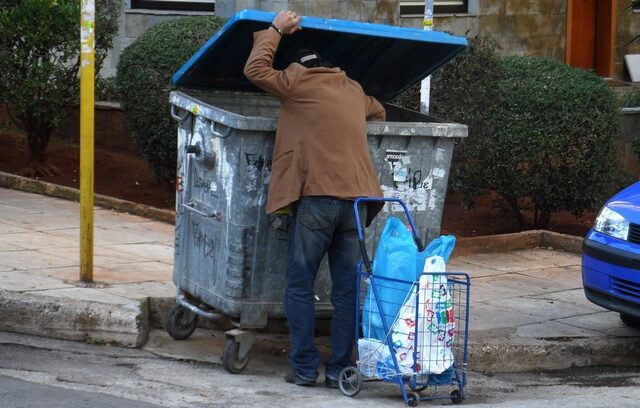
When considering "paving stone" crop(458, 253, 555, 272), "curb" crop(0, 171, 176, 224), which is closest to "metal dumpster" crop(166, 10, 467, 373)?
"paving stone" crop(458, 253, 555, 272)

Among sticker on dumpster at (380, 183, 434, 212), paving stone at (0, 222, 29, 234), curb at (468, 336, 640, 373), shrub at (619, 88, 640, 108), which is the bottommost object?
curb at (468, 336, 640, 373)

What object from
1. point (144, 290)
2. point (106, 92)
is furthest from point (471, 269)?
point (106, 92)

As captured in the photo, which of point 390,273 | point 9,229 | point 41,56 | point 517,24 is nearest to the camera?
point 390,273

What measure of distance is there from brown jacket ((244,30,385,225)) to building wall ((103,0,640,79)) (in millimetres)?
8500

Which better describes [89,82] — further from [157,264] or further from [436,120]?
[436,120]

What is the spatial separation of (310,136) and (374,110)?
66 centimetres

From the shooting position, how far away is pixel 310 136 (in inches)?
256

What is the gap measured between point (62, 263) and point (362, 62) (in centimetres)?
269

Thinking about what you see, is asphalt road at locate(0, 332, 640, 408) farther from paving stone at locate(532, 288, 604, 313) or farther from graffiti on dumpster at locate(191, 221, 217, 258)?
paving stone at locate(532, 288, 604, 313)

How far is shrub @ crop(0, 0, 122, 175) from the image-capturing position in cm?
1128

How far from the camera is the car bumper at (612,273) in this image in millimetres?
7516

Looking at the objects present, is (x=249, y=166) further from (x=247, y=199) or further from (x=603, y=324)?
(x=603, y=324)

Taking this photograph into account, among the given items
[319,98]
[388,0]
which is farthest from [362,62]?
[388,0]

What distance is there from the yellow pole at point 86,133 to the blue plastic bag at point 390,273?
228cm
